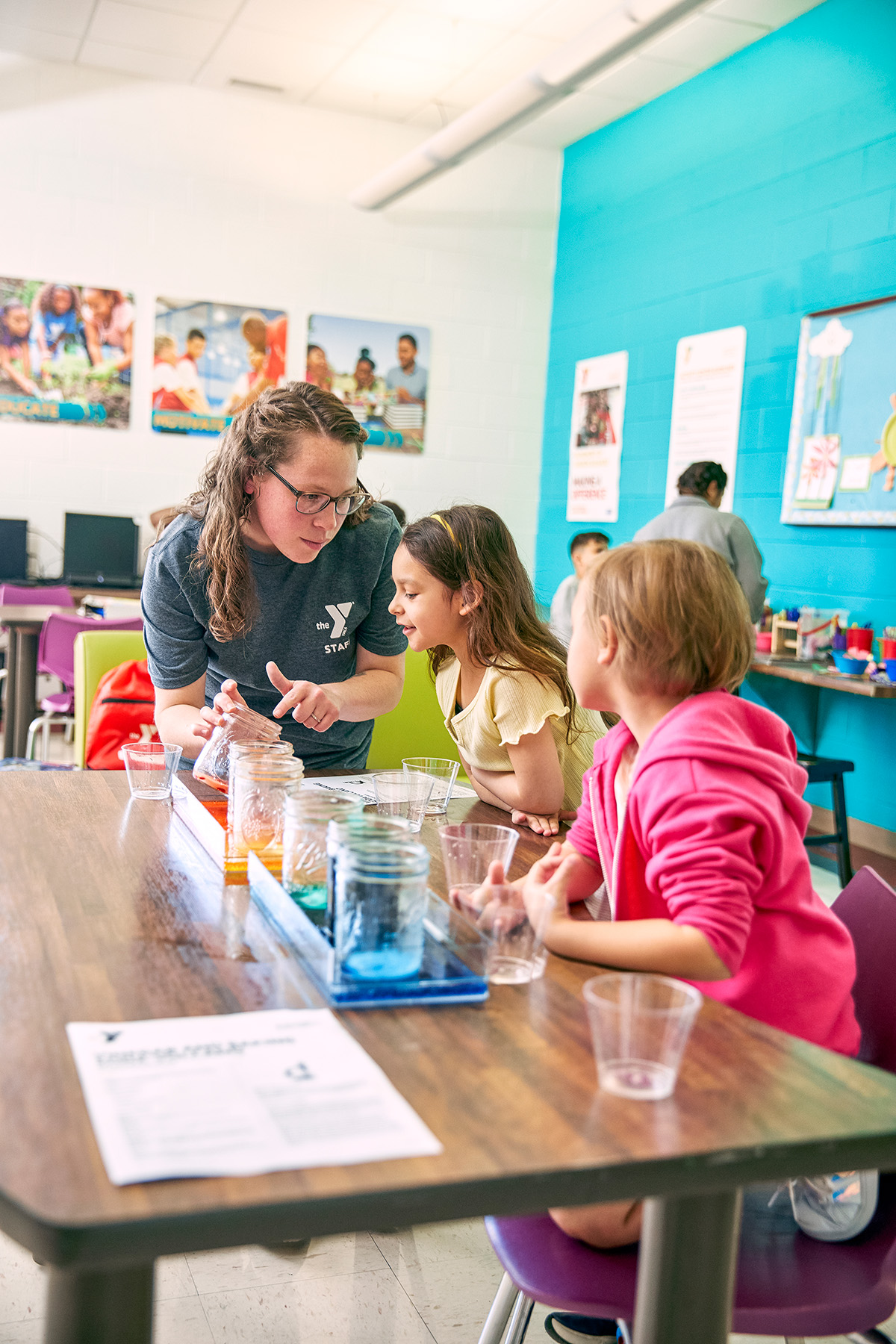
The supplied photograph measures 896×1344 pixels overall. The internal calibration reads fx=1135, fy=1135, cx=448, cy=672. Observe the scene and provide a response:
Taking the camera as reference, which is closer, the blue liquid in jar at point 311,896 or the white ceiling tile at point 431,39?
the blue liquid in jar at point 311,896

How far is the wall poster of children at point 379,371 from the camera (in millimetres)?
6754

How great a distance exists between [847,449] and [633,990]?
4.16 metres

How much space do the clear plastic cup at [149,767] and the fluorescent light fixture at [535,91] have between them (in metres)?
3.57

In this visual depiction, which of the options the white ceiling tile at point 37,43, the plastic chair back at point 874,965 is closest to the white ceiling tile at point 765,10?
the white ceiling tile at point 37,43

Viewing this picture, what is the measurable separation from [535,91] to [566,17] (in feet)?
2.33

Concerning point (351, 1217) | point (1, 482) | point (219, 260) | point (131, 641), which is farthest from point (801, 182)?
point (351, 1217)

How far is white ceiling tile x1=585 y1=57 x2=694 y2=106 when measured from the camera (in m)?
5.66

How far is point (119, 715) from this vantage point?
2494 mm

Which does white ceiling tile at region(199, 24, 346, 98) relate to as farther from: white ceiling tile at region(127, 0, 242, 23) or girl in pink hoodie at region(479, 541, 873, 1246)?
girl in pink hoodie at region(479, 541, 873, 1246)

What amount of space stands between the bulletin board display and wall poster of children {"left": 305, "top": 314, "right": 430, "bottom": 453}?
8.98 ft

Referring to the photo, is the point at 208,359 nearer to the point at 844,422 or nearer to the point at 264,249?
the point at 264,249

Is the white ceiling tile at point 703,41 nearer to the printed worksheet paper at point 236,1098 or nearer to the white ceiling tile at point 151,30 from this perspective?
the white ceiling tile at point 151,30

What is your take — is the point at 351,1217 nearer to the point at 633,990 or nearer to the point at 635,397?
the point at 633,990

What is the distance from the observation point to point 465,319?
7.04 meters
